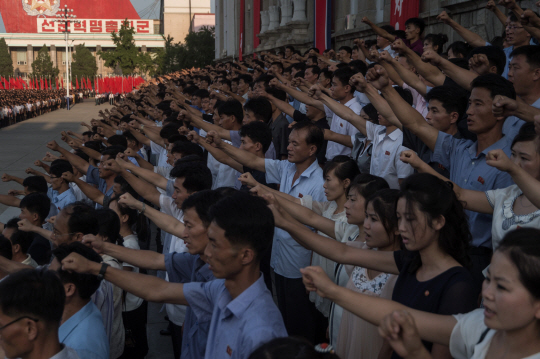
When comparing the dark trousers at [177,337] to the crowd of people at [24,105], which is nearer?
the dark trousers at [177,337]

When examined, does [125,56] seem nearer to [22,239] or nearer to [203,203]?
[22,239]

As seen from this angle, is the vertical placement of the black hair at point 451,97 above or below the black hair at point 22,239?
above

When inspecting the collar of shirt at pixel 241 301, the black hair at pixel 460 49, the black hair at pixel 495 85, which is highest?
the black hair at pixel 460 49

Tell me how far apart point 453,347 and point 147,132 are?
579cm

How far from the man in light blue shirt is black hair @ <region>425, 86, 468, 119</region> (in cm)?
92

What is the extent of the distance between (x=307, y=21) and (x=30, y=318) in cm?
1693

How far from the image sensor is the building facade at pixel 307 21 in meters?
8.57

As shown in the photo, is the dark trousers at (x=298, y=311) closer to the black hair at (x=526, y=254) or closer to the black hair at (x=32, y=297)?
the black hair at (x=32, y=297)

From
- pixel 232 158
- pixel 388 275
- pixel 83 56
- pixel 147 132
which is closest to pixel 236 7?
pixel 147 132

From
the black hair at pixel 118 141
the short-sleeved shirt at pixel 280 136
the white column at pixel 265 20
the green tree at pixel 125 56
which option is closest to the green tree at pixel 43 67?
the green tree at pixel 125 56

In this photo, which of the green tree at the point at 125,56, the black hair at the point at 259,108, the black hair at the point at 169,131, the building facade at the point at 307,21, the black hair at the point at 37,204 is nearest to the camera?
the black hair at the point at 37,204

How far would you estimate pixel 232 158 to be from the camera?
16.3ft

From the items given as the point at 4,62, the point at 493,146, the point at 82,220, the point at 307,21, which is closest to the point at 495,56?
the point at 493,146

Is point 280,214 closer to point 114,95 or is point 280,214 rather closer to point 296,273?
point 296,273
